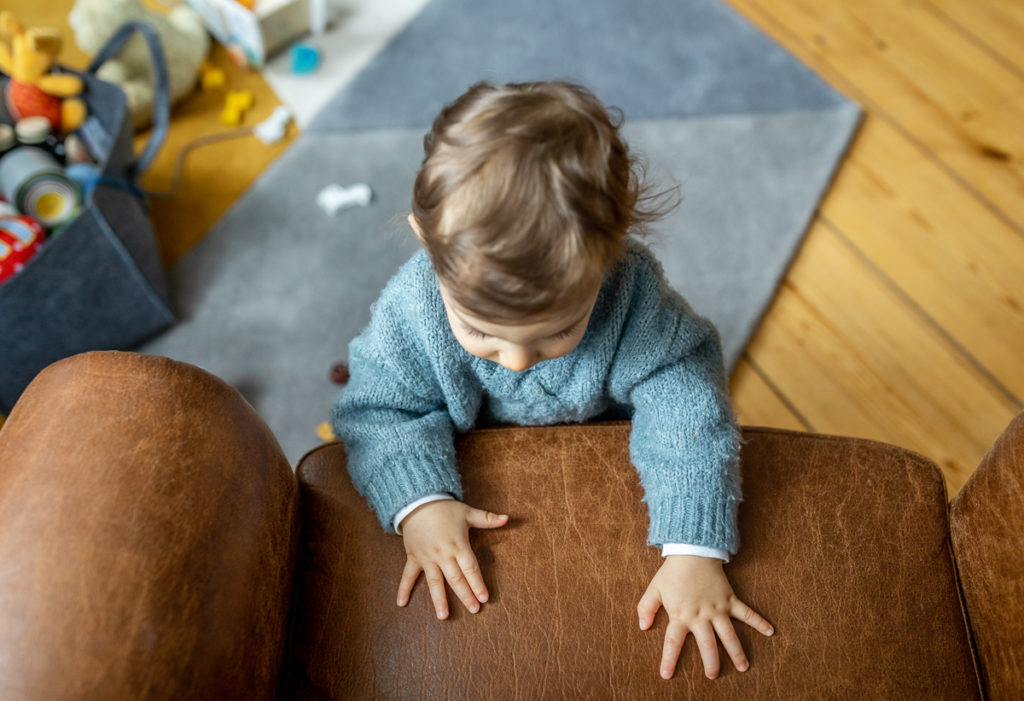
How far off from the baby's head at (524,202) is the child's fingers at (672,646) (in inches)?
10.4

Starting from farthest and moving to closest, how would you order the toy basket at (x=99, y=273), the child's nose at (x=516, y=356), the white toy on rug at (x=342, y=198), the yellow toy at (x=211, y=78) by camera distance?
the yellow toy at (x=211, y=78) < the white toy on rug at (x=342, y=198) < the toy basket at (x=99, y=273) < the child's nose at (x=516, y=356)

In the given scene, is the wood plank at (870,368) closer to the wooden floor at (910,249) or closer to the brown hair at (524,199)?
the wooden floor at (910,249)

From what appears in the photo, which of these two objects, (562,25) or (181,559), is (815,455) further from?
(562,25)

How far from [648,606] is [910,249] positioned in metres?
0.93

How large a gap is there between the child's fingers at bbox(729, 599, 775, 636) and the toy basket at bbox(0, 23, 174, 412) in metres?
0.89

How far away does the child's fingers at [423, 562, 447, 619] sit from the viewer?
63 cm

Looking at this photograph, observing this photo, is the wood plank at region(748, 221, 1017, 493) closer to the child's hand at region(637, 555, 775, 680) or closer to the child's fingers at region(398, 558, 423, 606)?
the child's hand at region(637, 555, 775, 680)

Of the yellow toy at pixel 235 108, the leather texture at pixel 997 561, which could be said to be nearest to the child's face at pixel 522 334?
the leather texture at pixel 997 561

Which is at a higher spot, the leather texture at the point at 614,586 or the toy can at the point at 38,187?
the leather texture at the point at 614,586

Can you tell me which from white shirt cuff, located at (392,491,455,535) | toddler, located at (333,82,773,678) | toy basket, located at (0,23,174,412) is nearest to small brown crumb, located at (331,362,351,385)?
toy basket, located at (0,23,174,412)

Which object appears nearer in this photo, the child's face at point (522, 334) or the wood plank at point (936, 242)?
the child's face at point (522, 334)

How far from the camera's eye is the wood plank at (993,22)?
1.48 m

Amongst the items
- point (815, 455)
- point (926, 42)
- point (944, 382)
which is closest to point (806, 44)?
point (926, 42)

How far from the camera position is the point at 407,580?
643 millimetres
